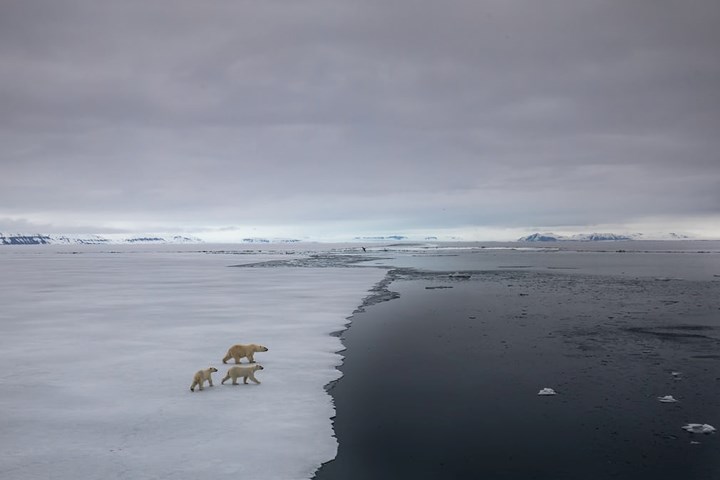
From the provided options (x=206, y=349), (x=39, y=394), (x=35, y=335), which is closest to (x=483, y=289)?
(x=206, y=349)

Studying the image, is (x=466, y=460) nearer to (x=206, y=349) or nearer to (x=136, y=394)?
(x=136, y=394)

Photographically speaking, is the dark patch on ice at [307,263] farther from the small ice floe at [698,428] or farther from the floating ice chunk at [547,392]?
the small ice floe at [698,428]

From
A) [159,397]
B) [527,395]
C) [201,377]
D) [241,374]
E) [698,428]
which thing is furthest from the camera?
[241,374]

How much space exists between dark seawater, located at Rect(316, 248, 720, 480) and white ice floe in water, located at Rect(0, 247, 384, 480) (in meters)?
0.74

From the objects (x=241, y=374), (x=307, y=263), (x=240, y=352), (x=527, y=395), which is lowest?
(x=527, y=395)

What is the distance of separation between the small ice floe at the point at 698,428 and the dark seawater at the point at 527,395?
0.15 m

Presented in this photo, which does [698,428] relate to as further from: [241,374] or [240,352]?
[240,352]

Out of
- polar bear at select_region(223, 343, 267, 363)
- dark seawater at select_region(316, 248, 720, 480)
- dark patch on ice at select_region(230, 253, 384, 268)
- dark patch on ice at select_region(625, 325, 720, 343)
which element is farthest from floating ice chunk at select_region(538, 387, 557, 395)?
dark patch on ice at select_region(230, 253, 384, 268)

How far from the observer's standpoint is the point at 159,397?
28.4 feet

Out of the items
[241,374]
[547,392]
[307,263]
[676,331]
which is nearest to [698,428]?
[547,392]

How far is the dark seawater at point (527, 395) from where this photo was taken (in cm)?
666

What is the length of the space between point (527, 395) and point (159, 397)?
257 inches

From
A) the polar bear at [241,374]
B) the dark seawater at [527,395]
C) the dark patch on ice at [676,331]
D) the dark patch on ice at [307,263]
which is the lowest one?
the dark seawater at [527,395]

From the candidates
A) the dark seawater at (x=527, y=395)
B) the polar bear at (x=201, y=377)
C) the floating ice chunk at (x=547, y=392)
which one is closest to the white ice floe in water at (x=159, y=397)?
the polar bear at (x=201, y=377)
